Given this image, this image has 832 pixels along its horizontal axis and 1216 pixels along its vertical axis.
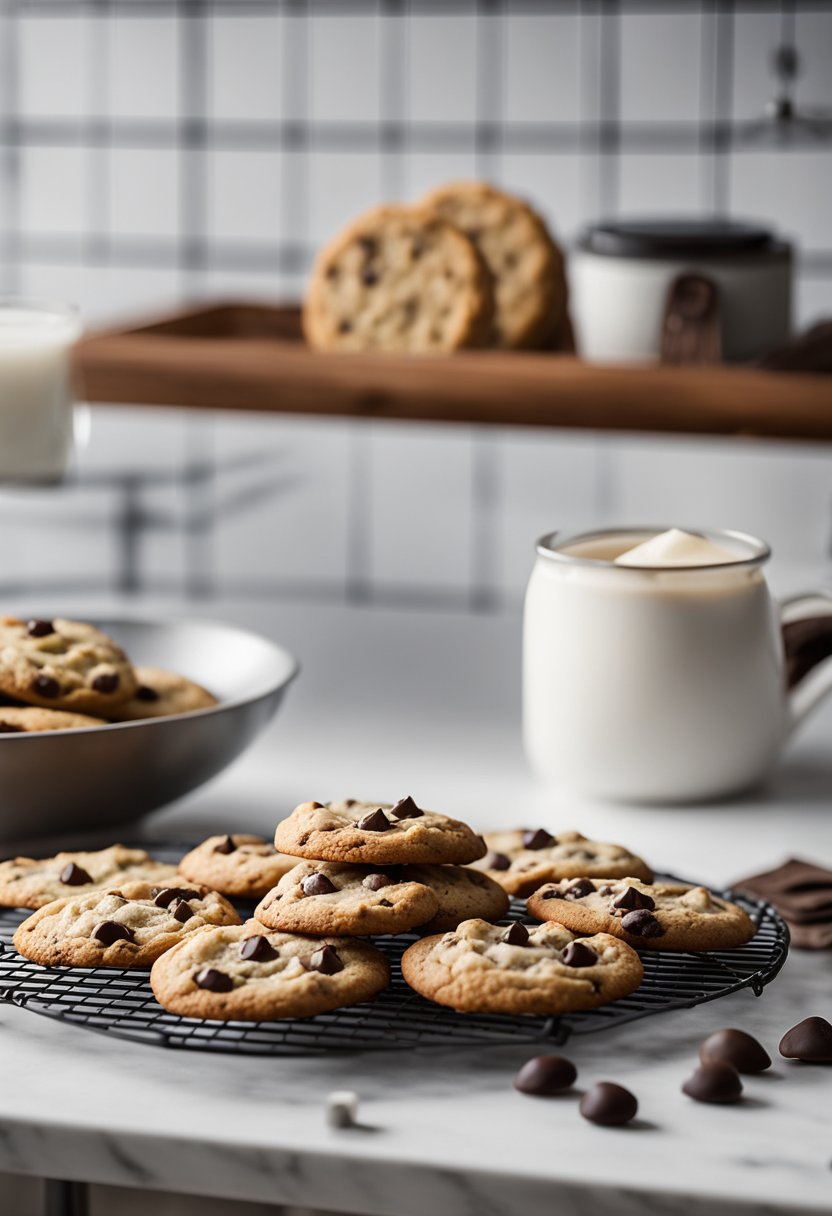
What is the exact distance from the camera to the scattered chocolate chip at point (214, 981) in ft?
2.68

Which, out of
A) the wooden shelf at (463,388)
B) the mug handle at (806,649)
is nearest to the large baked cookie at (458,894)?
the mug handle at (806,649)

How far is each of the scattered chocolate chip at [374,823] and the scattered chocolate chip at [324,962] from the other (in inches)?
3.4

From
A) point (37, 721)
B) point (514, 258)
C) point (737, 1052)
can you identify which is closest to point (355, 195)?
point (514, 258)

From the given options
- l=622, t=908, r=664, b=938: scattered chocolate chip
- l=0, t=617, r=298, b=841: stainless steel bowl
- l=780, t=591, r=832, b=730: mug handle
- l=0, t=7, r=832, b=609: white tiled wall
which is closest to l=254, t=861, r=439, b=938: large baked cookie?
l=622, t=908, r=664, b=938: scattered chocolate chip

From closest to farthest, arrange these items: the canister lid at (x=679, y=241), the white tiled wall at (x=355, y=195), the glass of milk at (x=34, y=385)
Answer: the glass of milk at (x=34, y=385)
the canister lid at (x=679, y=241)
the white tiled wall at (x=355, y=195)

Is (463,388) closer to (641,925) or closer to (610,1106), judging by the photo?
(641,925)

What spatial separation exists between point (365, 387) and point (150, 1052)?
0.93 metres

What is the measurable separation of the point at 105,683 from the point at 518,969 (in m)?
0.43

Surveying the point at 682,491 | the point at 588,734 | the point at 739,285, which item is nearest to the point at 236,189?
the point at 682,491

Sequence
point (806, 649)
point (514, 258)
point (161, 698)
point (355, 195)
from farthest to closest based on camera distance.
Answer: point (355, 195)
point (514, 258)
point (806, 649)
point (161, 698)

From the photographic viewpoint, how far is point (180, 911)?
3.06ft

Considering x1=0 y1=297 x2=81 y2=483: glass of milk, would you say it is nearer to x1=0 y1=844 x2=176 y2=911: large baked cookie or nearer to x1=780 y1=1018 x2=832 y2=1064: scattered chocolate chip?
→ x1=0 y1=844 x2=176 y2=911: large baked cookie

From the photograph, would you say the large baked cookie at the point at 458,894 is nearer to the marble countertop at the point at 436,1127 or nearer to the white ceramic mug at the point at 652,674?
the marble countertop at the point at 436,1127

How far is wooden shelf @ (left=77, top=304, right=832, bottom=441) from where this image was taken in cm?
162
